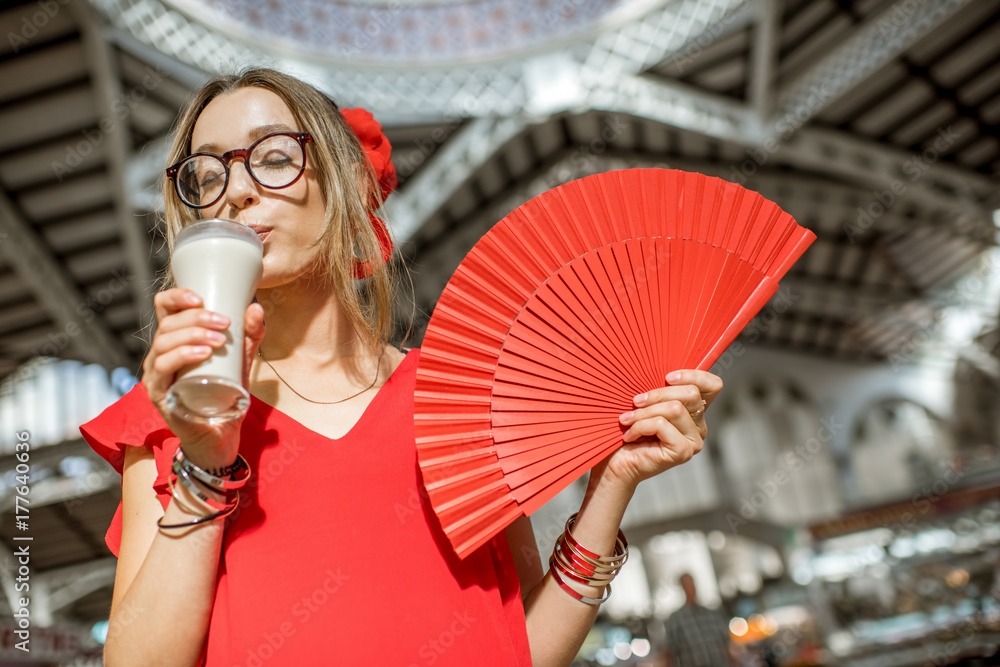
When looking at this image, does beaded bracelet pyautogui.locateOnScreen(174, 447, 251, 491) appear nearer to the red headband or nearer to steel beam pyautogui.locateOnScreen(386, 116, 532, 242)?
the red headband

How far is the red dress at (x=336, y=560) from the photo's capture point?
651mm

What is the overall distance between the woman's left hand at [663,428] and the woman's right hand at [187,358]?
1.18 feet

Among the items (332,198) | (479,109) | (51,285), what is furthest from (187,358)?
(51,285)

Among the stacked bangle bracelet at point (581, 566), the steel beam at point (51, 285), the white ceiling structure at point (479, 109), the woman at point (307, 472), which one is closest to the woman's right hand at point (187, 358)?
the woman at point (307, 472)

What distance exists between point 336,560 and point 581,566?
0.82ft

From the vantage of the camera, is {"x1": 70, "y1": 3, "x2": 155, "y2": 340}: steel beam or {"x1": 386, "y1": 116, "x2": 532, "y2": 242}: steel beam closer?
{"x1": 70, "y1": 3, "x2": 155, "y2": 340}: steel beam

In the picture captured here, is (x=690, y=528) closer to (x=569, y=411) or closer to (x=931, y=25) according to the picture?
(x=931, y=25)

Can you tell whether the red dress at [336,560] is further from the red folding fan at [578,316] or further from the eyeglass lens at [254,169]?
the eyeglass lens at [254,169]

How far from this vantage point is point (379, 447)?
2.45 ft

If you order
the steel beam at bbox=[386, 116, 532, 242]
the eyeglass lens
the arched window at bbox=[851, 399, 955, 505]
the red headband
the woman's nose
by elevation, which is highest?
the steel beam at bbox=[386, 116, 532, 242]

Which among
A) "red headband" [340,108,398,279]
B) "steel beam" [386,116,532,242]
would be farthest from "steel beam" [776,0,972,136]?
"red headband" [340,108,398,279]

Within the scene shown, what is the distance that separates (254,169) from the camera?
774mm

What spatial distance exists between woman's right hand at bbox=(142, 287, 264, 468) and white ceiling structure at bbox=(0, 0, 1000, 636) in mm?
5740

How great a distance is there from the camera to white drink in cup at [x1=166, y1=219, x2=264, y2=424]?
58 cm
